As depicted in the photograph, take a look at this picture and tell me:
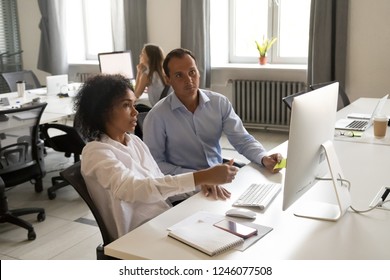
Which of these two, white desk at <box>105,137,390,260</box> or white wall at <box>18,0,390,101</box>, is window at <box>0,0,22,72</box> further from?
white desk at <box>105,137,390,260</box>

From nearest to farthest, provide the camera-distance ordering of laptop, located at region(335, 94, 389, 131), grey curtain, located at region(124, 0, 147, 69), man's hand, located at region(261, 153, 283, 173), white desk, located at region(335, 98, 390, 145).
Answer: man's hand, located at region(261, 153, 283, 173) < white desk, located at region(335, 98, 390, 145) < laptop, located at region(335, 94, 389, 131) < grey curtain, located at region(124, 0, 147, 69)

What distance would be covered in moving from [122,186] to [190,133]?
89 centimetres

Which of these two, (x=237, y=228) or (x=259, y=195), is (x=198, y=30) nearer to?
(x=259, y=195)

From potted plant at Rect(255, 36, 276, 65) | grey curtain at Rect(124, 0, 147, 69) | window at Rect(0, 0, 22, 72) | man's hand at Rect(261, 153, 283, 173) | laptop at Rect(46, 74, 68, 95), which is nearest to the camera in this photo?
man's hand at Rect(261, 153, 283, 173)

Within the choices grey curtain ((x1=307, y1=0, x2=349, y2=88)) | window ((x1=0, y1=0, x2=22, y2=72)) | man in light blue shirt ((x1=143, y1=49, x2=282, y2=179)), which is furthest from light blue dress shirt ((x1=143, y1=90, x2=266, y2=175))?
window ((x1=0, y1=0, x2=22, y2=72))

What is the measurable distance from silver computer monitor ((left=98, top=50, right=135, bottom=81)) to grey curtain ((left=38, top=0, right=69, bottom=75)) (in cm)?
209

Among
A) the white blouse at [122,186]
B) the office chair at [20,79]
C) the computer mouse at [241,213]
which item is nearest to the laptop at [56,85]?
the office chair at [20,79]

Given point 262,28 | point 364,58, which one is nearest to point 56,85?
point 262,28

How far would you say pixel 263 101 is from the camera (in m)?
5.88

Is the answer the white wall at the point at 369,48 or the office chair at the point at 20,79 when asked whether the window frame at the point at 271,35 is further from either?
the office chair at the point at 20,79

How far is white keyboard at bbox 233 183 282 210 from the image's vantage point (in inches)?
70.4

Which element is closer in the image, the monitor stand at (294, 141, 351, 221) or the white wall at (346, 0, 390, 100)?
the monitor stand at (294, 141, 351, 221)

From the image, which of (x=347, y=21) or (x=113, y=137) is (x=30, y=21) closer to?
(x=347, y=21)
